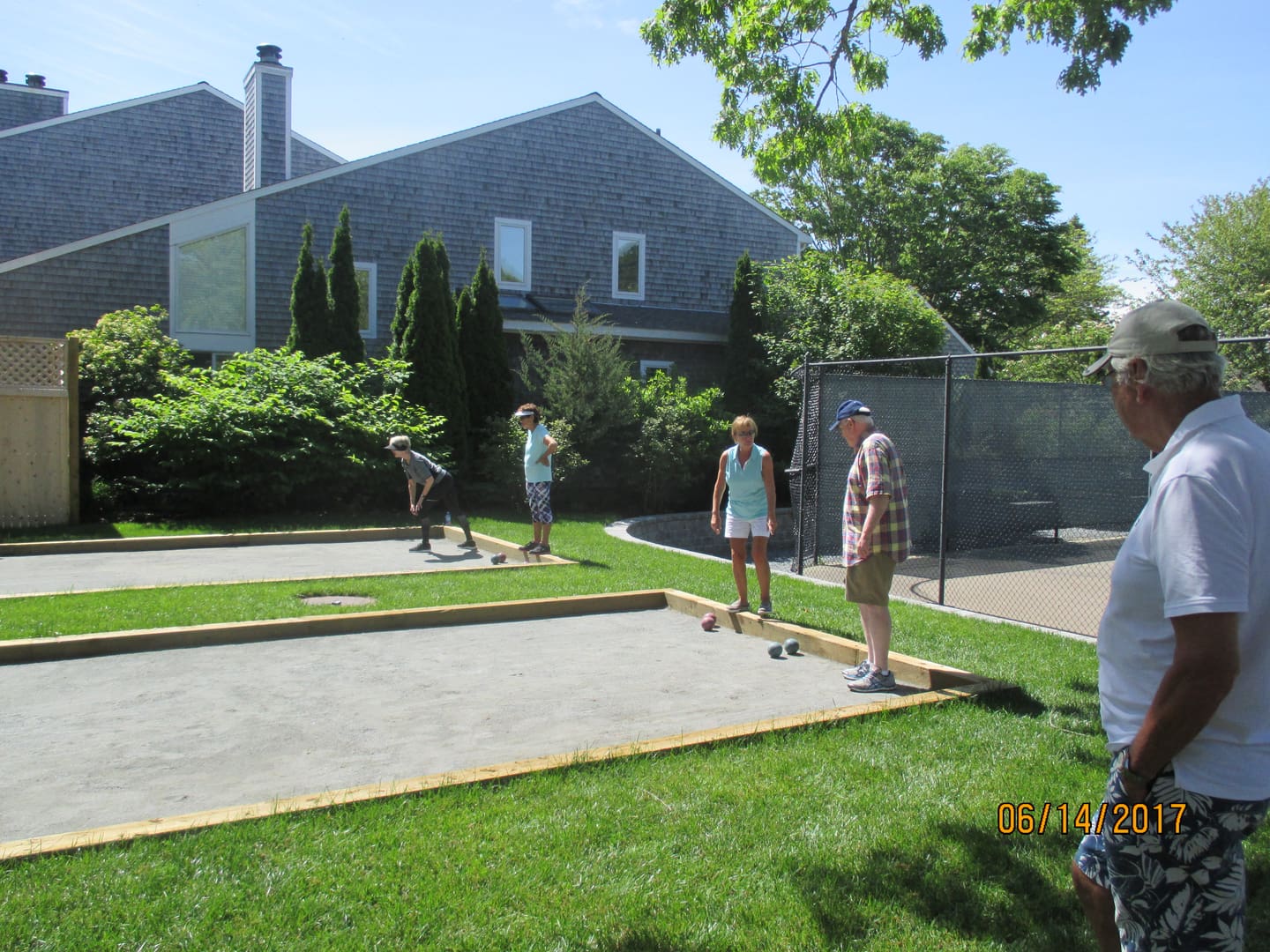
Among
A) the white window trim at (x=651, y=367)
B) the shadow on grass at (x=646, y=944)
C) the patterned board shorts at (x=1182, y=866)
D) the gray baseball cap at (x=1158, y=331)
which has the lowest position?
the shadow on grass at (x=646, y=944)

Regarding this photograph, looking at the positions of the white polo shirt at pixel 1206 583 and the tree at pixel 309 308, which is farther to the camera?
the tree at pixel 309 308

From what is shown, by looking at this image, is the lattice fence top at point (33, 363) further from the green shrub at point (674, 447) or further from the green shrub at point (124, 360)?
the green shrub at point (674, 447)

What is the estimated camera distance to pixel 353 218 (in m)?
20.8

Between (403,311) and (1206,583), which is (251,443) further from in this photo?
(1206,583)

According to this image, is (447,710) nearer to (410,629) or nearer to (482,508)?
(410,629)

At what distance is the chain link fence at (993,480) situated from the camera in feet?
39.3

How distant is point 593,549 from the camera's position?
12398mm

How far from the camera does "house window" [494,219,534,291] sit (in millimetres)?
22406

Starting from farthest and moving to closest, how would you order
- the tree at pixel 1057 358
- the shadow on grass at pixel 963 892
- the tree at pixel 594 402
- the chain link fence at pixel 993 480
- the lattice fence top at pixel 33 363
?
the tree at pixel 1057 358 → the tree at pixel 594 402 → the lattice fence top at pixel 33 363 → the chain link fence at pixel 993 480 → the shadow on grass at pixel 963 892

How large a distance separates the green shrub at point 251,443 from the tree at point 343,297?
2.03 m

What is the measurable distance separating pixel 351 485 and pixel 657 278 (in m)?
10.5

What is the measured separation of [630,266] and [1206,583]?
22.6 meters

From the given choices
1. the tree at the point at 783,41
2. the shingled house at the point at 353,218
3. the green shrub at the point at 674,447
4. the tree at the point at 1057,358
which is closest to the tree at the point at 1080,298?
the tree at the point at 1057,358

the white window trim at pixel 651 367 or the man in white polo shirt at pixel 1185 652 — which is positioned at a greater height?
the white window trim at pixel 651 367
